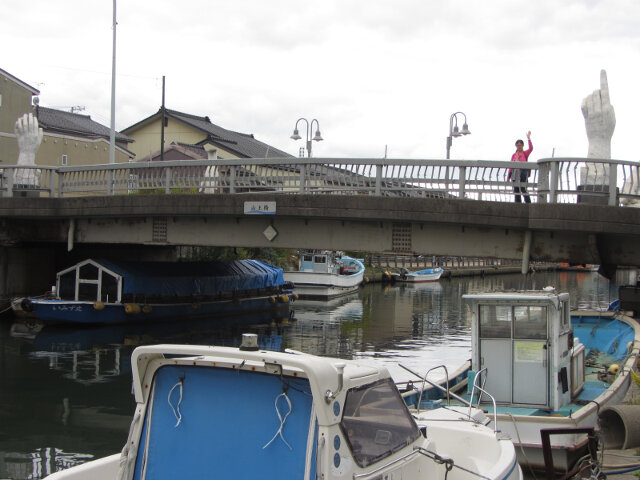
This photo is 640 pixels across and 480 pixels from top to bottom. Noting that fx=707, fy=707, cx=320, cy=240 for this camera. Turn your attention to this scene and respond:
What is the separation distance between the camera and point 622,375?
14133mm

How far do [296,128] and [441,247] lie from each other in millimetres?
12188

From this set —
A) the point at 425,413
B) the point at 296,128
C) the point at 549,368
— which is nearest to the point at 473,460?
the point at 425,413

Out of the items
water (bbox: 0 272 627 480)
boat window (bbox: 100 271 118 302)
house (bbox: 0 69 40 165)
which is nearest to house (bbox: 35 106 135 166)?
house (bbox: 0 69 40 165)

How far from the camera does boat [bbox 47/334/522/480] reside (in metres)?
5.57

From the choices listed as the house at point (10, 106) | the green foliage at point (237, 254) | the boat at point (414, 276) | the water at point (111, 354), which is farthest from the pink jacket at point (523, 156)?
the boat at point (414, 276)

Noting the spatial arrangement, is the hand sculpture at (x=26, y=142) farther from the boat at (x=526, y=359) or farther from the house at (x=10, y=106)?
the house at (x=10, y=106)

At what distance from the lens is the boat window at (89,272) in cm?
2884

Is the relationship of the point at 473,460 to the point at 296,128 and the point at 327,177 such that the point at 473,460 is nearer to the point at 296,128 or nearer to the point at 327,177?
the point at 327,177

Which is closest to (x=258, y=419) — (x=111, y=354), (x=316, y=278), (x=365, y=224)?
(x=365, y=224)

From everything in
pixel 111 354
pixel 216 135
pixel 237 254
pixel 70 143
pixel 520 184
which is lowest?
pixel 111 354

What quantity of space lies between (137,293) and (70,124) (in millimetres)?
28986

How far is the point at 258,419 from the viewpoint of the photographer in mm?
5832

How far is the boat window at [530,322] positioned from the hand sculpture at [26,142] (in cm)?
1956

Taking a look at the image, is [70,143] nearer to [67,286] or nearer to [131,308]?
[67,286]
